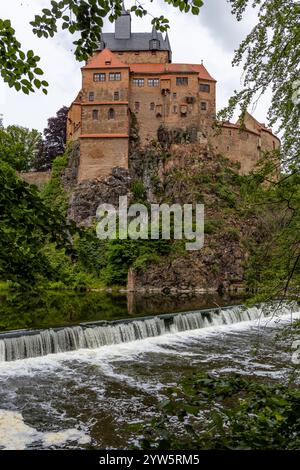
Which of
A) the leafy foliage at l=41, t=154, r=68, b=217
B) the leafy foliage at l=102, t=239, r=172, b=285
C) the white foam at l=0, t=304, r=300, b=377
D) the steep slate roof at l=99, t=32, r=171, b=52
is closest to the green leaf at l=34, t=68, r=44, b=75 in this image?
the white foam at l=0, t=304, r=300, b=377

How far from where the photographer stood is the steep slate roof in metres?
48.4

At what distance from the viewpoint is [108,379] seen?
393 inches

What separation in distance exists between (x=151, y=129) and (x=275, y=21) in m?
41.1

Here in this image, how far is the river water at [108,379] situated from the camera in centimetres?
675

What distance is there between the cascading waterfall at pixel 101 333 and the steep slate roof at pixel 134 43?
37.9m

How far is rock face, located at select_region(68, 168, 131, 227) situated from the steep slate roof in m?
16.1

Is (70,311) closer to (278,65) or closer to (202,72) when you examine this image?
(278,65)

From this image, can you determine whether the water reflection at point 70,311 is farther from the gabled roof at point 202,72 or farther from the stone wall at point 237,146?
the gabled roof at point 202,72

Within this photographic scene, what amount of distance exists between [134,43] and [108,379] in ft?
150

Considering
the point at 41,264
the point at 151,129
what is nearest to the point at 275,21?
the point at 41,264

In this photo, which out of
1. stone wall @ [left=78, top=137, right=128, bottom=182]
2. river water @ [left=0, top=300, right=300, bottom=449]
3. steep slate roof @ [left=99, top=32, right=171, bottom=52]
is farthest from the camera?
steep slate roof @ [left=99, top=32, right=171, bottom=52]

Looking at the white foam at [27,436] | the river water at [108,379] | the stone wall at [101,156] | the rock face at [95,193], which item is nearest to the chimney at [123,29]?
the stone wall at [101,156]

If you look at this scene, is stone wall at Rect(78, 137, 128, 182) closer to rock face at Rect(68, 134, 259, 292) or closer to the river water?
rock face at Rect(68, 134, 259, 292)

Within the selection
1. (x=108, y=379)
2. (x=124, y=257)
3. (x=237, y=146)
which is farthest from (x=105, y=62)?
(x=108, y=379)
